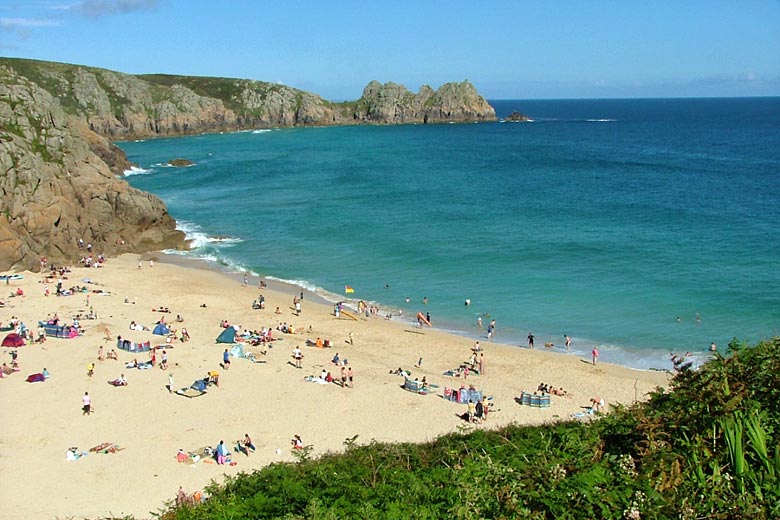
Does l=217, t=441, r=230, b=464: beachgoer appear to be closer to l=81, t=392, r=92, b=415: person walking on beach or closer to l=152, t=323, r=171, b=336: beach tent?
l=81, t=392, r=92, b=415: person walking on beach

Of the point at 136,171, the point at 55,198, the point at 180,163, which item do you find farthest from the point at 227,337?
the point at 180,163

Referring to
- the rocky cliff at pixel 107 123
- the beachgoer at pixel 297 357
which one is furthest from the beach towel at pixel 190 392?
the rocky cliff at pixel 107 123

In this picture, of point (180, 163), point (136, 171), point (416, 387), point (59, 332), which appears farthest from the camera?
point (180, 163)

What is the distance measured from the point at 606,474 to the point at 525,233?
39764mm

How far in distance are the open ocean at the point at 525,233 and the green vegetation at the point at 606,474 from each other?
17903mm

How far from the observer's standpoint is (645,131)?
13562 centimetres

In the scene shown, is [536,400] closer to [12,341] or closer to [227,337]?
[227,337]

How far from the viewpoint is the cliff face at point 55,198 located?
130 feet

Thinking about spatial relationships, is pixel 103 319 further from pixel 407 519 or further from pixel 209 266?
pixel 407 519

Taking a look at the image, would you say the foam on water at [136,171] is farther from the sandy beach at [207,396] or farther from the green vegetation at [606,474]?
the green vegetation at [606,474]

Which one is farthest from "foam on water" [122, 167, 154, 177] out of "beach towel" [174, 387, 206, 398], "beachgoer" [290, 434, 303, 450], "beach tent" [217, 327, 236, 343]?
"beachgoer" [290, 434, 303, 450]

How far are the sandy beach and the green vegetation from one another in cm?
654

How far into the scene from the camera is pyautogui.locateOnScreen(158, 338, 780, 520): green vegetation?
29.8 ft

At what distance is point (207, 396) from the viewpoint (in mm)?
24078
